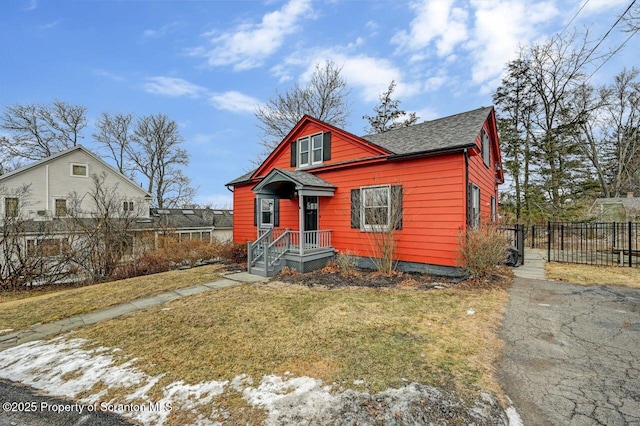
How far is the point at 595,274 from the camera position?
25.0 ft

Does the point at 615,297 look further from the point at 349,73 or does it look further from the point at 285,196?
the point at 349,73

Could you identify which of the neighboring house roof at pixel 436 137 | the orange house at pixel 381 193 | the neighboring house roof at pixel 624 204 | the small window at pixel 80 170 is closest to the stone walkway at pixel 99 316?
the orange house at pixel 381 193

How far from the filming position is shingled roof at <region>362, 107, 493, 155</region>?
7730 mm

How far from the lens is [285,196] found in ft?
37.1

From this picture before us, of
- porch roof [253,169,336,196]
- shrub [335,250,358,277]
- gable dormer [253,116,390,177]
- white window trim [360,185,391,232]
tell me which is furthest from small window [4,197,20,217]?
white window trim [360,185,391,232]

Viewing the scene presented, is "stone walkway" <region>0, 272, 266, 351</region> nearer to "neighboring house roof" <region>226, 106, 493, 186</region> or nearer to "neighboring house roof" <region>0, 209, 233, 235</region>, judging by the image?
"neighboring house roof" <region>226, 106, 493, 186</region>

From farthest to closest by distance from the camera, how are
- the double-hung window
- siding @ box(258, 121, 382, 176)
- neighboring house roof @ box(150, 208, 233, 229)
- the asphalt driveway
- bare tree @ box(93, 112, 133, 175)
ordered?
bare tree @ box(93, 112, 133, 175) < neighboring house roof @ box(150, 208, 233, 229) < the double-hung window < siding @ box(258, 121, 382, 176) < the asphalt driveway

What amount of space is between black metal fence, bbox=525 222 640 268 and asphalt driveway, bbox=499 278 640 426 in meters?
5.37

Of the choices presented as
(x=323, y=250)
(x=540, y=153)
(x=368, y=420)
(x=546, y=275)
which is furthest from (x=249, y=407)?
(x=540, y=153)

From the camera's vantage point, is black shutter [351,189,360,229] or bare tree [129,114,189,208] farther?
bare tree [129,114,189,208]

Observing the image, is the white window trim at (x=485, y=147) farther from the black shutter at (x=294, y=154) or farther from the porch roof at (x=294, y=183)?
the black shutter at (x=294, y=154)

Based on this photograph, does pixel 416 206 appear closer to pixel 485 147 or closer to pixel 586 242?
pixel 485 147

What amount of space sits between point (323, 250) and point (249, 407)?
7168 mm

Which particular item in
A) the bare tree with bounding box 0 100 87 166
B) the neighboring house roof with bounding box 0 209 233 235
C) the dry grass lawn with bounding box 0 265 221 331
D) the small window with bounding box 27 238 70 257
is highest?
the bare tree with bounding box 0 100 87 166
